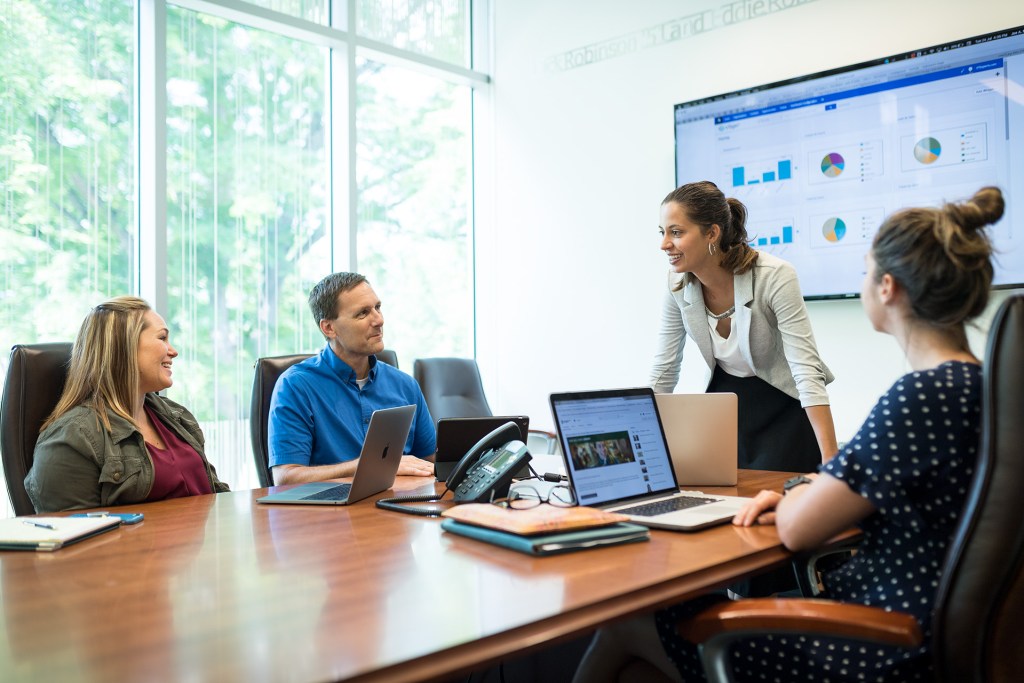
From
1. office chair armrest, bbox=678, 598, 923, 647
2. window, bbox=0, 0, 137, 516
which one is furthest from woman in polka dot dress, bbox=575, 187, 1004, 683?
window, bbox=0, 0, 137, 516

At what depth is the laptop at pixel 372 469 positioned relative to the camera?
1971 millimetres

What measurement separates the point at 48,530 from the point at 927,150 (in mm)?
3213

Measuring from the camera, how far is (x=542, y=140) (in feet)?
16.3

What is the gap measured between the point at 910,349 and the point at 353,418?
1818 millimetres

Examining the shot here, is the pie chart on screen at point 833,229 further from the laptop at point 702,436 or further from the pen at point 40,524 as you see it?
the pen at point 40,524

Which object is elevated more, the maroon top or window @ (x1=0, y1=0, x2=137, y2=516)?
window @ (x1=0, y1=0, x2=137, y2=516)

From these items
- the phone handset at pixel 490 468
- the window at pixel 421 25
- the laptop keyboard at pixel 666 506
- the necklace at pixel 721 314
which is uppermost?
the window at pixel 421 25

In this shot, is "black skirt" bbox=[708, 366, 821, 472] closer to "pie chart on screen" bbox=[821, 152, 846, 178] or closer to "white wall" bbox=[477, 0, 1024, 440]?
"white wall" bbox=[477, 0, 1024, 440]

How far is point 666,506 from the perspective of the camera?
1836 millimetres

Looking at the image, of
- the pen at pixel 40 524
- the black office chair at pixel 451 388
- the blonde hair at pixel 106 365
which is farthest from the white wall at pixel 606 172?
the pen at pixel 40 524

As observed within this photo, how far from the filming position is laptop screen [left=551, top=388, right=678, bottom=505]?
1814mm

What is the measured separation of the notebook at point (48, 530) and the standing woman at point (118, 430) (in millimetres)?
301

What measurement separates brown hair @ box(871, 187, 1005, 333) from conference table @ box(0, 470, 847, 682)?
1.57ft

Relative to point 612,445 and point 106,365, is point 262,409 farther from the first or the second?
point 612,445
